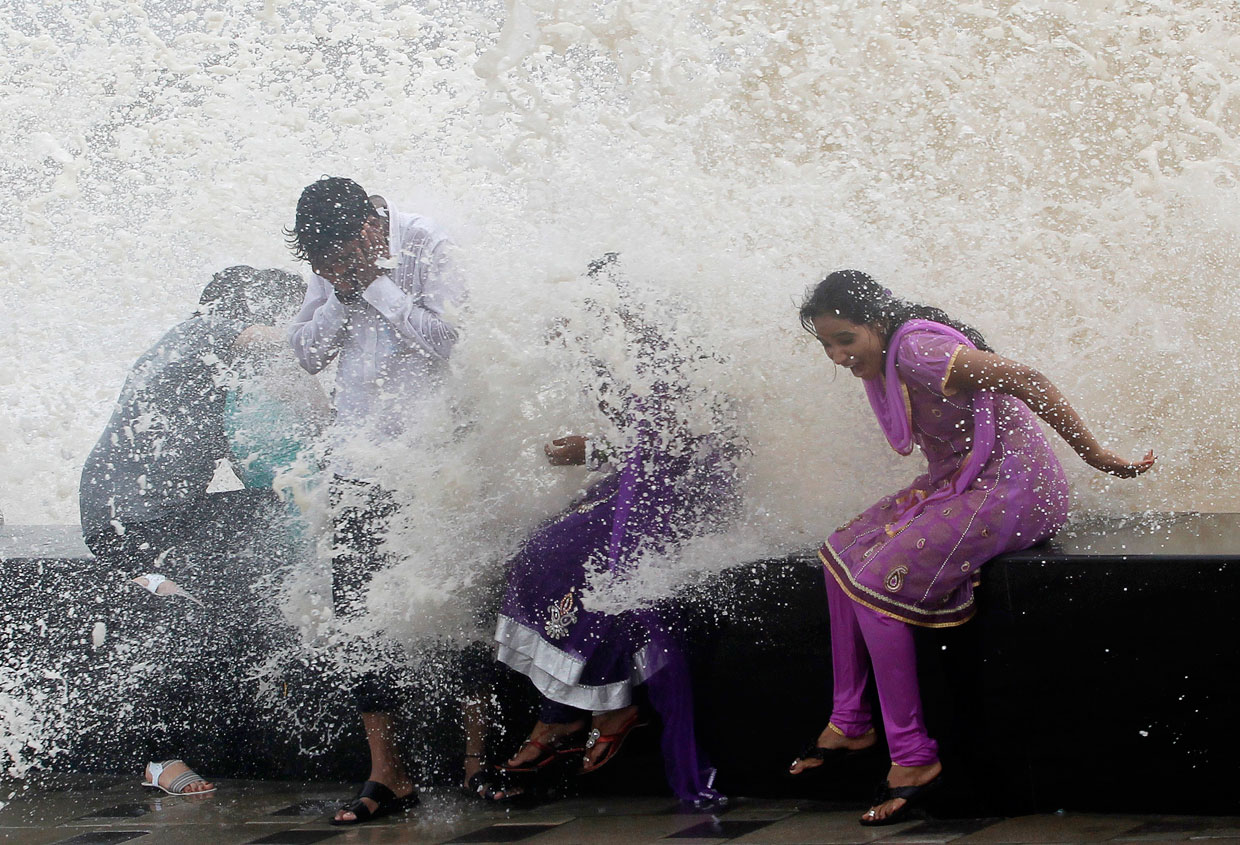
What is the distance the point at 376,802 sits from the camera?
2812mm

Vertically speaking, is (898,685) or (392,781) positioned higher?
(898,685)

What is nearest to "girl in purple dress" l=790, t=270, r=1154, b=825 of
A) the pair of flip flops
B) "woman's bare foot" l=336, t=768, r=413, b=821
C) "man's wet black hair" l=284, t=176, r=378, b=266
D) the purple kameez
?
the purple kameez

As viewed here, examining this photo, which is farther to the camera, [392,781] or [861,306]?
[392,781]

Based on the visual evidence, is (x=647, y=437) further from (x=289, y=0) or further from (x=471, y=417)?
(x=289, y=0)

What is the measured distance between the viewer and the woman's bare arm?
2396 millimetres

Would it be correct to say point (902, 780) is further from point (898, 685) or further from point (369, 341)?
point (369, 341)

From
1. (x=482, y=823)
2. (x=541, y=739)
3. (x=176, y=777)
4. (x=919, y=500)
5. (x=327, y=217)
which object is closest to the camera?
(x=919, y=500)

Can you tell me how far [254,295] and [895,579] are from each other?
2.10 m

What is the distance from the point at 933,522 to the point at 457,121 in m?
2.81

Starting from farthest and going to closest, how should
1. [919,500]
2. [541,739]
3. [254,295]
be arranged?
[254,295], [541,739], [919,500]

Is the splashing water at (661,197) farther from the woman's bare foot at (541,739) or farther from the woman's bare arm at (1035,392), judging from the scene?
the woman's bare arm at (1035,392)

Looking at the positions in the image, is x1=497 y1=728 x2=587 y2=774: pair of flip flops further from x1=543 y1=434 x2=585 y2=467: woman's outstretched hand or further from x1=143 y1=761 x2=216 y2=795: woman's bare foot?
x1=143 y1=761 x2=216 y2=795: woman's bare foot

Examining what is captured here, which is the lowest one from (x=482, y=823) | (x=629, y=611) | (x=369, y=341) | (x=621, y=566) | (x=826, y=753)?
(x=482, y=823)

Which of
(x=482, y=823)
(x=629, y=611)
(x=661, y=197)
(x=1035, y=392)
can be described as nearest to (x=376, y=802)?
(x=482, y=823)
